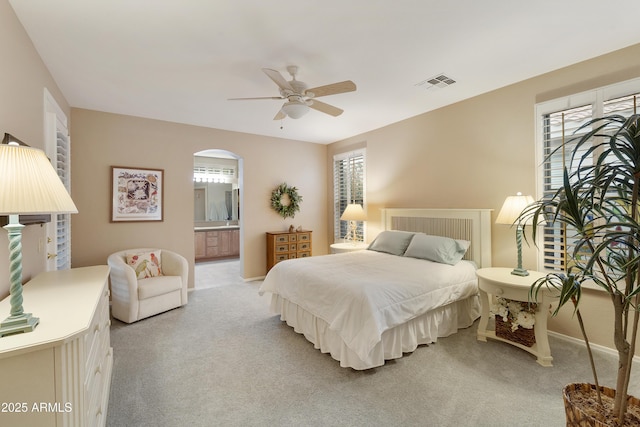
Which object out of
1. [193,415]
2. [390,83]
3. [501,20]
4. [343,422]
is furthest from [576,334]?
[193,415]

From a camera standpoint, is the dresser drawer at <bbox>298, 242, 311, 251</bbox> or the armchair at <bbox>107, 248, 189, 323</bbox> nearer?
the armchair at <bbox>107, 248, 189, 323</bbox>

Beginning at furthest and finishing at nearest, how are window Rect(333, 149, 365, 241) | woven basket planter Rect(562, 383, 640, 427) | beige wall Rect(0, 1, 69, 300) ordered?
1. window Rect(333, 149, 365, 241)
2. beige wall Rect(0, 1, 69, 300)
3. woven basket planter Rect(562, 383, 640, 427)

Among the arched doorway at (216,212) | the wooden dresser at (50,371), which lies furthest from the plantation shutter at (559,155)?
the arched doorway at (216,212)

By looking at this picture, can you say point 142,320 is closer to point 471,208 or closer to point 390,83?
point 390,83

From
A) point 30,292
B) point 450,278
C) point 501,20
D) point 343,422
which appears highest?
point 501,20

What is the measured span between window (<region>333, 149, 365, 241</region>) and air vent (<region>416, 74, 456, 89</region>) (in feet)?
7.31

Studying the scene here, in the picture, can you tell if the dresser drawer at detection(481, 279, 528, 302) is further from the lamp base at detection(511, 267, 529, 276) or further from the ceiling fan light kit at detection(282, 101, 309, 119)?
the ceiling fan light kit at detection(282, 101, 309, 119)

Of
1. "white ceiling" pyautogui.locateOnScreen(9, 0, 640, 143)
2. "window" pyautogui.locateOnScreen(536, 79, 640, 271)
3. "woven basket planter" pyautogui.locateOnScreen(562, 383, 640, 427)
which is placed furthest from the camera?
"window" pyautogui.locateOnScreen(536, 79, 640, 271)

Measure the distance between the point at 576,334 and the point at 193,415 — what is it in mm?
3566

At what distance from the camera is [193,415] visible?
6.29 feet

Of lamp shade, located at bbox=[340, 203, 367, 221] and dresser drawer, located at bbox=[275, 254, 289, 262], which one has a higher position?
lamp shade, located at bbox=[340, 203, 367, 221]

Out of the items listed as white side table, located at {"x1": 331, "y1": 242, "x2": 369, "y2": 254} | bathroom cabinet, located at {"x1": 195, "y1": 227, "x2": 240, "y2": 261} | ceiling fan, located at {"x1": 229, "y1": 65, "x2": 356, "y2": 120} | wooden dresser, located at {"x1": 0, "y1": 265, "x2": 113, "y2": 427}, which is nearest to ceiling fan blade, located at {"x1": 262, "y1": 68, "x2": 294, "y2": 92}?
ceiling fan, located at {"x1": 229, "y1": 65, "x2": 356, "y2": 120}

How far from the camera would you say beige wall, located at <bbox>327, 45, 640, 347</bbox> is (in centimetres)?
272

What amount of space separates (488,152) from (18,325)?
427 cm
